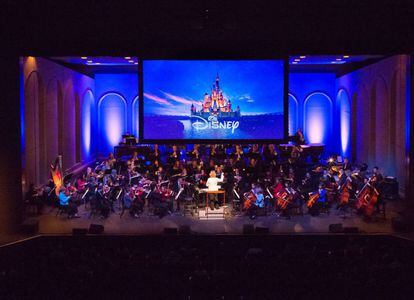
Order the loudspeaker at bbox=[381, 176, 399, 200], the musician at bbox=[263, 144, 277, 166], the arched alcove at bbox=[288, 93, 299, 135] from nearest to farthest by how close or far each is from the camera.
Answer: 1. the loudspeaker at bbox=[381, 176, 399, 200]
2. the musician at bbox=[263, 144, 277, 166]
3. the arched alcove at bbox=[288, 93, 299, 135]

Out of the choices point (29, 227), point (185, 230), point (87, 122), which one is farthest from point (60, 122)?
point (185, 230)

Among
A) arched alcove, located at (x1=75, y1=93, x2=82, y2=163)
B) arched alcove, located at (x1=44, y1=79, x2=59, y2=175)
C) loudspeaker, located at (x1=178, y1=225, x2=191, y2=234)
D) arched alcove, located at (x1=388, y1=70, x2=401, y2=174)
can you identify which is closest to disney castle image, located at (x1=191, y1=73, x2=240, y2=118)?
loudspeaker, located at (x1=178, y1=225, x2=191, y2=234)

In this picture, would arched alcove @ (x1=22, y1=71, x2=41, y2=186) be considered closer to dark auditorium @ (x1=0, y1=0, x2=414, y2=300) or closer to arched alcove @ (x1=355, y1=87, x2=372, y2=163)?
dark auditorium @ (x1=0, y1=0, x2=414, y2=300)

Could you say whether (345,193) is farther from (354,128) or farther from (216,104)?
(354,128)

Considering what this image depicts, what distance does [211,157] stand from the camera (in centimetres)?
1950

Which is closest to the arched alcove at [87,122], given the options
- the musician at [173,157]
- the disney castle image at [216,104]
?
the musician at [173,157]

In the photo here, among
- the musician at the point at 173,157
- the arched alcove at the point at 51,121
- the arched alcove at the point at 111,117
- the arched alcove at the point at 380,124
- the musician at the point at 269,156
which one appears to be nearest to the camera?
the musician at the point at 173,157

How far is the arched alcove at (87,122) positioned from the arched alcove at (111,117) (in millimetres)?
1076

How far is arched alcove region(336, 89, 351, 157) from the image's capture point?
25188 millimetres

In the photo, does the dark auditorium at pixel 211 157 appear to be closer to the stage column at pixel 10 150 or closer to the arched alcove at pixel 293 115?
the stage column at pixel 10 150

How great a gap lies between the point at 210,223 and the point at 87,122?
13.0 meters

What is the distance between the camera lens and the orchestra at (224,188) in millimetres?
15875

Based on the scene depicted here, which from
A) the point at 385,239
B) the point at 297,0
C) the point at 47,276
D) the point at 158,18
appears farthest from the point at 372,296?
the point at 158,18

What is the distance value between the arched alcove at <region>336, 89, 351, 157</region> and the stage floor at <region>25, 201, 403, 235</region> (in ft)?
28.9
